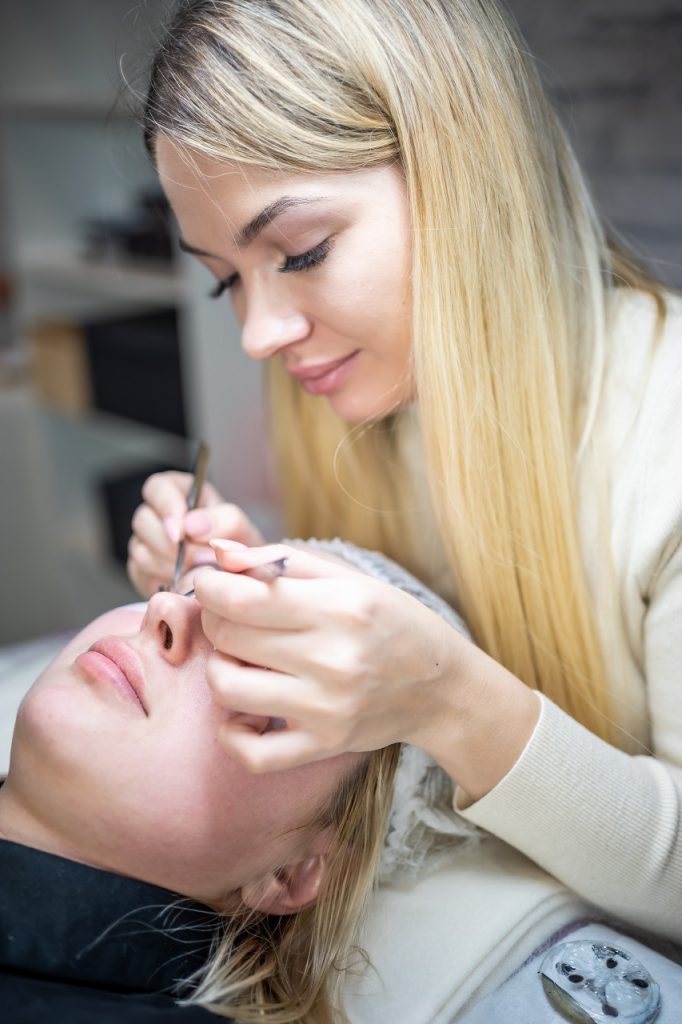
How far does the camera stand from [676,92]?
4.27 ft

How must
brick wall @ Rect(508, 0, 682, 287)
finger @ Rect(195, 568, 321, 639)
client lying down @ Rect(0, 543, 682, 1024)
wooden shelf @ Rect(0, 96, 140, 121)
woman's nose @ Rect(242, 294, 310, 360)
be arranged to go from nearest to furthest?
finger @ Rect(195, 568, 321, 639), client lying down @ Rect(0, 543, 682, 1024), woman's nose @ Rect(242, 294, 310, 360), brick wall @ Rect(508, 0, 682, 287), wooden shelf @ Rect(0, 96, 140, 121)

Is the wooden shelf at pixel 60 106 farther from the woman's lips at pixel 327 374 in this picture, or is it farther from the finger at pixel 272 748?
the finger at pixel 272 748

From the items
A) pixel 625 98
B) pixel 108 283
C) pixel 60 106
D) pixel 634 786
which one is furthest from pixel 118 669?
pixel 60 106

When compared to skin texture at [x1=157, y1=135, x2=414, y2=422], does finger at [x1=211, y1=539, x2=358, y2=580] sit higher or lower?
lower

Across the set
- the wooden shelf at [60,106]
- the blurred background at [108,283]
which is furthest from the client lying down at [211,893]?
the wooden shelf at [60,106]

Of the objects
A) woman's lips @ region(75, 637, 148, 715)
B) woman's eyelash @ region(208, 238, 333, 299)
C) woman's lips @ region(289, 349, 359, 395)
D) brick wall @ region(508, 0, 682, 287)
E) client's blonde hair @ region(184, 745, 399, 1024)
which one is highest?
brick wall @ region(508, 0, 682, 287)

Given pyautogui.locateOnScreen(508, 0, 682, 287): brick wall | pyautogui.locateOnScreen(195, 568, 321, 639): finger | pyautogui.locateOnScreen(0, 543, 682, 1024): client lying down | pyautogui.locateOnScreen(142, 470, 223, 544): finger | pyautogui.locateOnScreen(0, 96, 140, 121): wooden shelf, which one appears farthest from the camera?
pyautogui.locateOnScreen(0, 96, 140, 121): wooden shelf

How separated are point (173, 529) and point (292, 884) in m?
0.41

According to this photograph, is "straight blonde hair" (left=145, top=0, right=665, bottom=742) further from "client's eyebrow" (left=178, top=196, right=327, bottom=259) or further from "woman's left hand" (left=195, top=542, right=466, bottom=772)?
"woman's left hand" (left=195, top=542, right=466, bottom=772)

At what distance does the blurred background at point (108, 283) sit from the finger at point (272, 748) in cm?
98

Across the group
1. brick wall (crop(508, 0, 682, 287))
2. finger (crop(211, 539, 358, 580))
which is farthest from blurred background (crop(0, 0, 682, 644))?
finger (crop(211, 539, 358, 580))

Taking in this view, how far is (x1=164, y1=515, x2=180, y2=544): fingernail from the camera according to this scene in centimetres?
105

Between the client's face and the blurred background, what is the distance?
83cm

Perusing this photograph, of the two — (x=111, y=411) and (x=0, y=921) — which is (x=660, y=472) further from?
(x=111, y=411)
